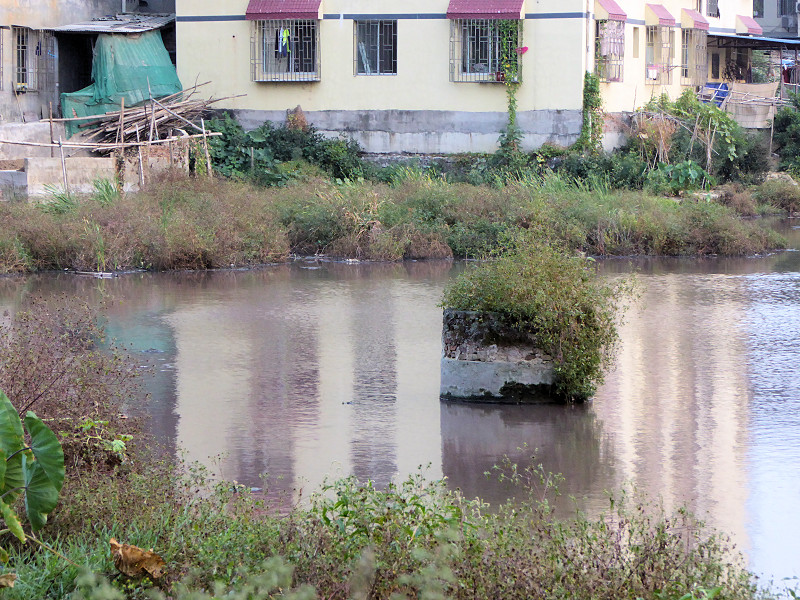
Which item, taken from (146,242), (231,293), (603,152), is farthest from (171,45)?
(231,293)

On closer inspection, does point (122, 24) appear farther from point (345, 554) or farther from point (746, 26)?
point (345, 554)

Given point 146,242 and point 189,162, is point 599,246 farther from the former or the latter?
point 189,162

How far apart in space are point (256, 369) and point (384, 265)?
29.3 ft

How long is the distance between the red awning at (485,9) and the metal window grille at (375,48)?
1965 millimetres

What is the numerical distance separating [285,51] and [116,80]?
4496 millimetres

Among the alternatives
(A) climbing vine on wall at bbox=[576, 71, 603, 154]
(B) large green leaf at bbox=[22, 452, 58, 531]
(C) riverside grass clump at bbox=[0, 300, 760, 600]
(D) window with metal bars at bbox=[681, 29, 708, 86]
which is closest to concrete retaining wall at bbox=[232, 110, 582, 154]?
(A) climbing vine on wall at bbox=[576, 71, 603, 154]

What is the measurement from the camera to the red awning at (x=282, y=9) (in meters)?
29.5

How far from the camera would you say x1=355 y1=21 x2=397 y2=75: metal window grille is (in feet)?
97.8

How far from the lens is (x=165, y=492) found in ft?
21.7

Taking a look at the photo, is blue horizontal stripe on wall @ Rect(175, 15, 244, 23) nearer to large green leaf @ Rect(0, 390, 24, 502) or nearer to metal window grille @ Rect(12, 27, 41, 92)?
metal window grille @ Rect(12, 27, 41, 92)

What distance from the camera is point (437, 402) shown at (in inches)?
406

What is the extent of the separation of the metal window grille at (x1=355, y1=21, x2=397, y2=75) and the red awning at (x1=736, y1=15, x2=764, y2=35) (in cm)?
1742

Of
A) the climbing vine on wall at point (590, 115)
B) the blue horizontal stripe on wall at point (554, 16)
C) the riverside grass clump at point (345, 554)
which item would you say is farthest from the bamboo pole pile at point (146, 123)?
the riverside grass clump at point (345, 554)

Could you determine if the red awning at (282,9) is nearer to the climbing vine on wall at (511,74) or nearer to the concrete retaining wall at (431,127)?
the concrete retaining wall at (431,127)
